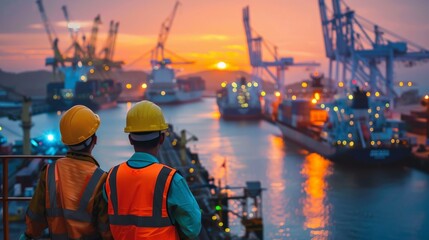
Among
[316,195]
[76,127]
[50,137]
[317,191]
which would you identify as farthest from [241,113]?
[76,127]

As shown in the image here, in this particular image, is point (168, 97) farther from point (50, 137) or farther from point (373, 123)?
point (50, 137)

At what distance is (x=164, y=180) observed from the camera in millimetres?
2266

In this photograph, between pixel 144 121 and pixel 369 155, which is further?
pixel 369 155

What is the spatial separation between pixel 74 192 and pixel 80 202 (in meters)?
0.06

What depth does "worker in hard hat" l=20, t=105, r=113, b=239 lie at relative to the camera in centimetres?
252

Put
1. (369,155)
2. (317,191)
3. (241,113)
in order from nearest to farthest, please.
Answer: (317,191) < (369,155) < (241,113)

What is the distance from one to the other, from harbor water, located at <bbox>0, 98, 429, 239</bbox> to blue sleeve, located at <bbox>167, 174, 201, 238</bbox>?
15217 millimetres

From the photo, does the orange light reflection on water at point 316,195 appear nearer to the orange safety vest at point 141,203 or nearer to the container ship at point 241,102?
the orange safety vest at point 141,203

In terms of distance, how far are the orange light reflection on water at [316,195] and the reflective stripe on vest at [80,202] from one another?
15511 mm

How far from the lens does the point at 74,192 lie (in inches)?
99.6

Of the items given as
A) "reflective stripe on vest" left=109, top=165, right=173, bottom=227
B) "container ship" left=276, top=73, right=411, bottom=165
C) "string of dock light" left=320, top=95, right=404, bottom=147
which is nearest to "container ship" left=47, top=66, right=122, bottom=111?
"container ship" left=276, top=73, right=411, bottom=165

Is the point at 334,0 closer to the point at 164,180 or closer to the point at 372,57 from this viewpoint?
the point at 372,57

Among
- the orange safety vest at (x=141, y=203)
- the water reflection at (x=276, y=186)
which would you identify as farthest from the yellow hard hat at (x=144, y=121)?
the water reflection at (x=276, y=186)

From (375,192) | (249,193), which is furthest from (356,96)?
(249,193)
